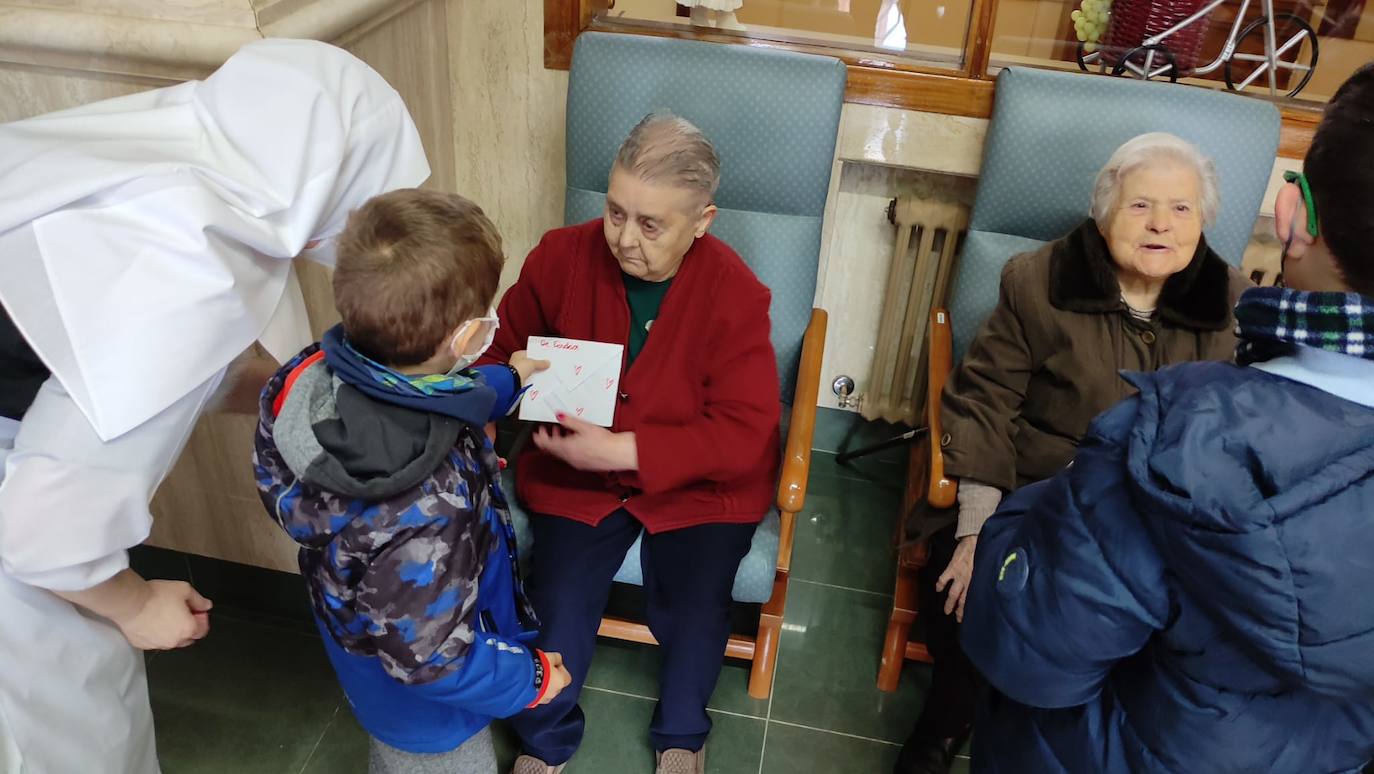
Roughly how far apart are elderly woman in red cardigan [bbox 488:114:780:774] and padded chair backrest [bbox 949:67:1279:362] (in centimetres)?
66

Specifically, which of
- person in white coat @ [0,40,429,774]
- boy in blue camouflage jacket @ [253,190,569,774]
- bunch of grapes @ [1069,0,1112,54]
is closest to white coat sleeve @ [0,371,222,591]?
person in white coat @ [0,40,429,774]

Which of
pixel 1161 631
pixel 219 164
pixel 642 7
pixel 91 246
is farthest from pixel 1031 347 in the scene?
pixel 91 246

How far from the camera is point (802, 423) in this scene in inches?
71.7

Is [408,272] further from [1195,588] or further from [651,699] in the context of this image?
[651,699]

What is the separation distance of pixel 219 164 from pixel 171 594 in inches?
22.4

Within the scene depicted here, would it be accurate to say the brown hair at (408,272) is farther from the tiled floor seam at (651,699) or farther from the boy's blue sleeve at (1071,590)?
the tiled floor seam at (651,699)

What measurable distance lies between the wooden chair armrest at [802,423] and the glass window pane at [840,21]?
0.67 metres

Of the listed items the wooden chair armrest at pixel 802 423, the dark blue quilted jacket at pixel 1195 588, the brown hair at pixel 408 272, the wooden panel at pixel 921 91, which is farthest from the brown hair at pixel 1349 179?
the wooden panel at pixel 921 91

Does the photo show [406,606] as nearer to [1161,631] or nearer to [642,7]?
[1161,631]

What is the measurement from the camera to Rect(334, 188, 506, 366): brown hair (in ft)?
3.36

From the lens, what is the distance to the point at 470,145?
2430mm

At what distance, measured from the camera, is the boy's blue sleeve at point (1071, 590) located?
99 centimetres

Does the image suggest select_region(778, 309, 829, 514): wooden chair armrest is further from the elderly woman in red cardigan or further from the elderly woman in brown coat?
the elderly woman in brown coat

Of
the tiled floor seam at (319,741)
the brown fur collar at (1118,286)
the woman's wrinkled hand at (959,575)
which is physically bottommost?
the tiled floor seam at (319,741)
